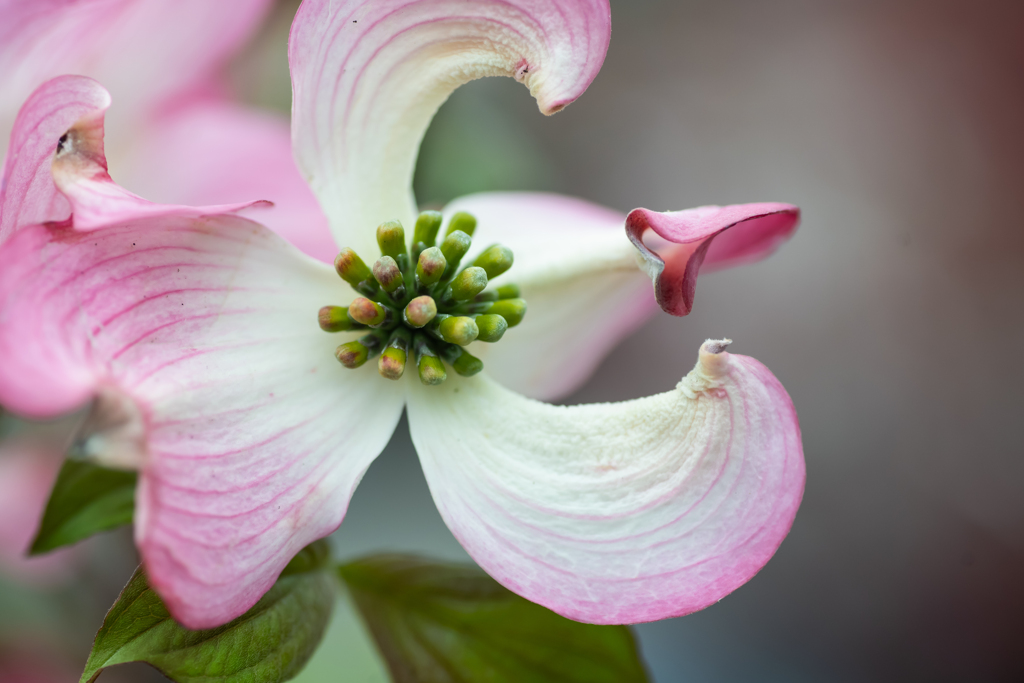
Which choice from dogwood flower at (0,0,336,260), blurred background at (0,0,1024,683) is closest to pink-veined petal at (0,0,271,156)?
dogwood flower at (0,0,336,260)

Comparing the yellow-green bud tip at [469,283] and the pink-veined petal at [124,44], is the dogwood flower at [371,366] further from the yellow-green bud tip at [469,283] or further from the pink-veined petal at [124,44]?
the pink-veined petal at [124,44]

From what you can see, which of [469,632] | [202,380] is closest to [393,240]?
[202,380]

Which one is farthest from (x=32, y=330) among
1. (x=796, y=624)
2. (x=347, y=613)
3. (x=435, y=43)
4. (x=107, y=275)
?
(x=796, y=624)

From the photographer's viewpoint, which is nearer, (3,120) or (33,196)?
(33,196)

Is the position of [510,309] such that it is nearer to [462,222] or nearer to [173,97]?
[462,222]

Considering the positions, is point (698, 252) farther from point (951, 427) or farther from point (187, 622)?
point (951, 427)

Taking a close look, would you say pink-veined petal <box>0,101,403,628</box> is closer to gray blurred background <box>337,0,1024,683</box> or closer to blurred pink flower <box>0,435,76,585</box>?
blurred pink flower <box>0,435,76,585</box>
